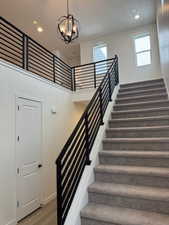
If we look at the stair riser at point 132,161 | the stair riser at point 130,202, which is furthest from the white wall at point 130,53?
the stair riser at point 130,202

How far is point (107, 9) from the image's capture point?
5750mm

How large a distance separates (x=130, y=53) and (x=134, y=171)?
5.84 metres

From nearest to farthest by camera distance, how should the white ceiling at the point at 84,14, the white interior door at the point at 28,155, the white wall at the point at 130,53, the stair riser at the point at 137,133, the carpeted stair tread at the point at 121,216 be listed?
the carpeted stair tread at the point at 121,216 → the stair riser at the point at 137,133 → the white interior door at the point at 28,155 → the white ceiling at the point at 84,14 → the white wall at the point at 130,53

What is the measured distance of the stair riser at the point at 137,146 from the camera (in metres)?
2.81

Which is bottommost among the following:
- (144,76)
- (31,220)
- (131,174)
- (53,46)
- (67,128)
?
(31,220)

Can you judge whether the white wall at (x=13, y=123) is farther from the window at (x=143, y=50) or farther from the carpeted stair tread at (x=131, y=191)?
the window at (x=143, y=50)

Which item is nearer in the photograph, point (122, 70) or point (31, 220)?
point (31, 220)

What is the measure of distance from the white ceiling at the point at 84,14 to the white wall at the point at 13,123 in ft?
9.10

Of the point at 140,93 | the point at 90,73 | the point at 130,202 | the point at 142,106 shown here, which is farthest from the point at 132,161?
the point at 90,73

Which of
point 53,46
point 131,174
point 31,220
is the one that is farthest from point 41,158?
point 53,46

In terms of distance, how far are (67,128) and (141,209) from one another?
3438mm

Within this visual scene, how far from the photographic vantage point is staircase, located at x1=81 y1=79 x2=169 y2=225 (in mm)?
2051

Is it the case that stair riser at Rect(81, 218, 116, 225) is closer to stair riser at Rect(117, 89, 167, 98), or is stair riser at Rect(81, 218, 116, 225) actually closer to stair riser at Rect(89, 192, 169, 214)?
stair riser at Rect(89, 192, 169, 214)

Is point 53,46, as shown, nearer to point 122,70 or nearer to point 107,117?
point 122,70
